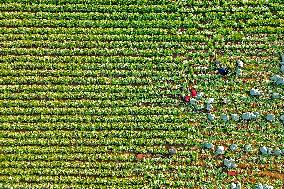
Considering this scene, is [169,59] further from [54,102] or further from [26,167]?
[26,167]

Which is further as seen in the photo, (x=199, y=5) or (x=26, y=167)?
(x=199, y=5)

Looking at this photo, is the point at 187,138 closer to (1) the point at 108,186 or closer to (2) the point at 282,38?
(1) the point at 108,186

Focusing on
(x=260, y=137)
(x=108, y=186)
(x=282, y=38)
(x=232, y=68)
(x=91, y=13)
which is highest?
(x=91, y=13)

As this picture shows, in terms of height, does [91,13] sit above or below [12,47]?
above

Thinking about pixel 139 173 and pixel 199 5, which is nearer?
pixel 139 173

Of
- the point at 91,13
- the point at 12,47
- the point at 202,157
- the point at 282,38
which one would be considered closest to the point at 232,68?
the point at 282,38

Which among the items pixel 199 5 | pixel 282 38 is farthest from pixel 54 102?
pixel 282 38
